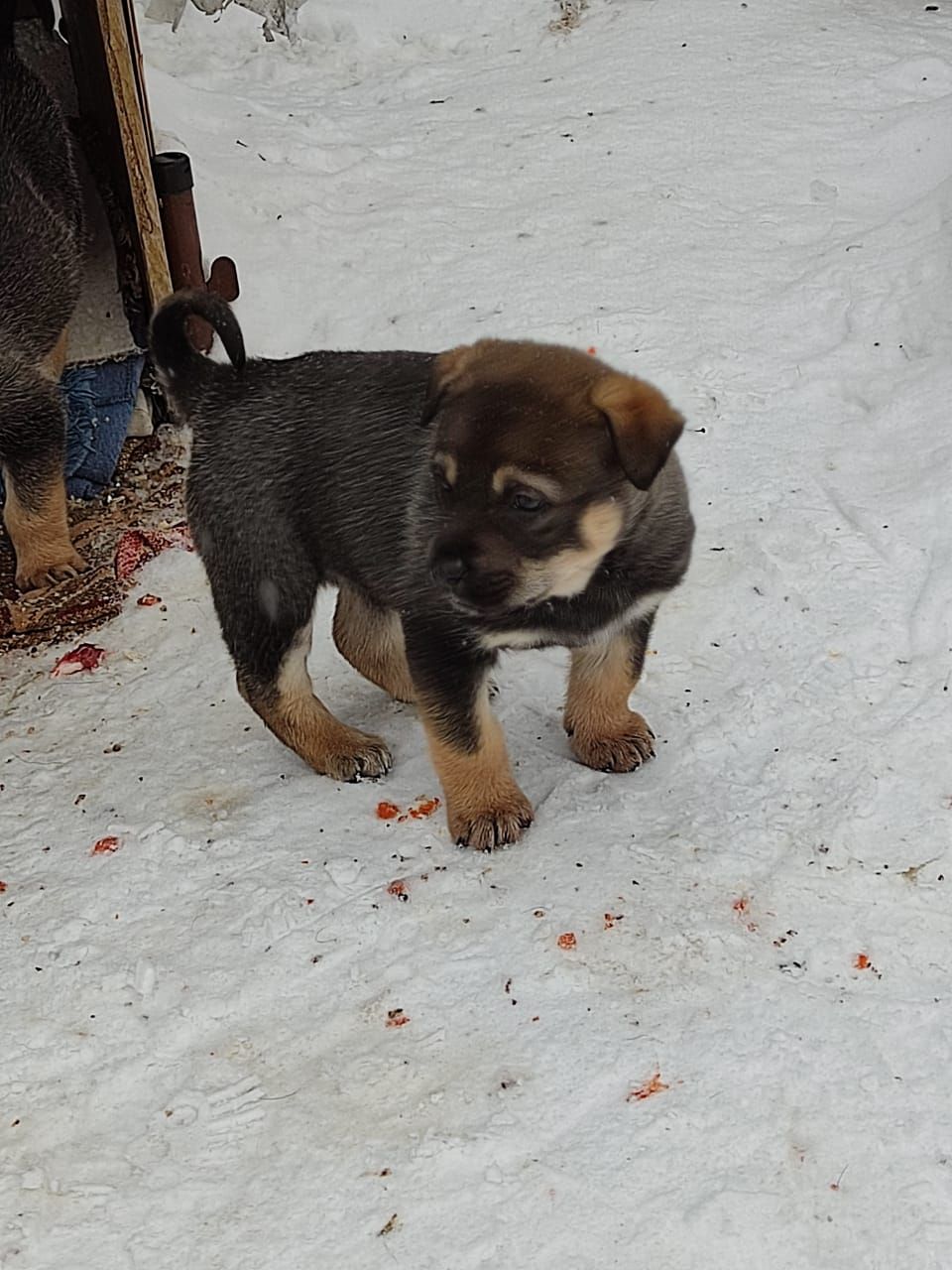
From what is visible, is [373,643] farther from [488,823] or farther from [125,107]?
[125,107]

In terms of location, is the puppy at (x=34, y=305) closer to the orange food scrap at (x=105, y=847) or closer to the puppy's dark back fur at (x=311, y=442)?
the puppy's dark back fur at (x=311, y=442)

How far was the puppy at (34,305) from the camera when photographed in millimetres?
5562

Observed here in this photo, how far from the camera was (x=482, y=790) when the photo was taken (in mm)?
3926

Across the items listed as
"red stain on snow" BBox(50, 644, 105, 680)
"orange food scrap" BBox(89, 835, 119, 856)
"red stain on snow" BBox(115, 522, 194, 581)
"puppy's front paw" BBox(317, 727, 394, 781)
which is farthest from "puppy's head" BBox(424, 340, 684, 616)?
"red stain on snow" BBox(115, 522, 194, 581)

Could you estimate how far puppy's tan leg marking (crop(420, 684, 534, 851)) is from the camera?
3852 mm

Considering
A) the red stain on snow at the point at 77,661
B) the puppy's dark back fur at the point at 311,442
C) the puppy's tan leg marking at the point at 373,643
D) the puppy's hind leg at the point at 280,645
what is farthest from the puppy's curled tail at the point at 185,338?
the red stain on snow at the point at 77,661

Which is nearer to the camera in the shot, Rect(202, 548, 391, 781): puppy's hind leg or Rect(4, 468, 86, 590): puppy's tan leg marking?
Rect(202, 548, 391, 781): puppy's hind leg

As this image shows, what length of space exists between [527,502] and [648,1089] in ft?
4.44

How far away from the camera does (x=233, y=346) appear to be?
4.01 m

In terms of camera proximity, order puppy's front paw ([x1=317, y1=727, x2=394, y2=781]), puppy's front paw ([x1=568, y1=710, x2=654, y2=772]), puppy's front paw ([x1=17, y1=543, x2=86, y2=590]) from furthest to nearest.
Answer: puppy's front paw ([x1=17, y1=543, x2=86, y2=590]) → puppy's front paw ([x1=317, y1=727, x2=394, y2=781]) → puppy's front paw ([x1=568, y1=710, x2=654, y2=772])

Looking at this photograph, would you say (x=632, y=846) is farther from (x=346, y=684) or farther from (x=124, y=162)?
(x=124, y=162)

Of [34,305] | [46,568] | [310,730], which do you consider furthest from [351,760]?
[34,305]

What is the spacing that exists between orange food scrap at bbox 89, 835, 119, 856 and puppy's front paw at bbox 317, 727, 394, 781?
64cm

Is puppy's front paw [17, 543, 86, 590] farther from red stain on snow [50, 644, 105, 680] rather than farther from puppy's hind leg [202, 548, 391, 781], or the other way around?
puppy's hind leg [202, 548, 391, 781]
